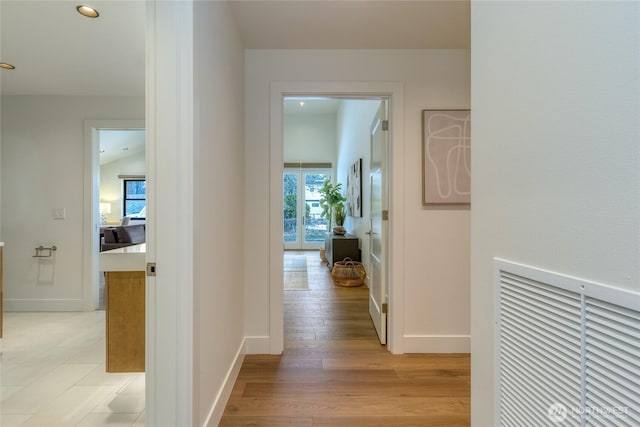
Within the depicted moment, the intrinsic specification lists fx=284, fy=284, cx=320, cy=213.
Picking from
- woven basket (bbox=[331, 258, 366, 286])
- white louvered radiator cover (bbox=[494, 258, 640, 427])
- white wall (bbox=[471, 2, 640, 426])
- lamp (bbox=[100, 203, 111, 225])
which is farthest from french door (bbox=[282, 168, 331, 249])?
white louvered radiator cover (bbox=[494, 258, 640, 427])

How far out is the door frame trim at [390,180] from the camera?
227cm

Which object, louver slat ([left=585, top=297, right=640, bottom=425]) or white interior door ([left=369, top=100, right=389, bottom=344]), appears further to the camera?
white interior door ([left=369, top=100, right=389, bottom=344])

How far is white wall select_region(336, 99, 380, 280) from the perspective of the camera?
4086 millimetres

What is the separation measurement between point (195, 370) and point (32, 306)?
334 centimetres

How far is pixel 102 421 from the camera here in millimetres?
1551

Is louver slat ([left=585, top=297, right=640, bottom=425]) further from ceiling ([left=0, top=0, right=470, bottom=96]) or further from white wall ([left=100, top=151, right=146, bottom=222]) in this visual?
white wall ([left=100, top=151, right=146, bottom=222])

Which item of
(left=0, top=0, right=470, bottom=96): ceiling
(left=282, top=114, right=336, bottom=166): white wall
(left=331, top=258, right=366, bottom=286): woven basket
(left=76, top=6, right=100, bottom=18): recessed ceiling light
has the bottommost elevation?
(left=331, top=258, right=366, bottom=286): woven basket

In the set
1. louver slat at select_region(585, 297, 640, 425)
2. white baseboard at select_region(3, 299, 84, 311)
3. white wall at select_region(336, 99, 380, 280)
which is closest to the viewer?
louver slat at select_region(585, 297, 640, 425)

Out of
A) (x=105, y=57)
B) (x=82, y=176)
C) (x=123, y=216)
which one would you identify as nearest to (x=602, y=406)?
(x=105, y=57)

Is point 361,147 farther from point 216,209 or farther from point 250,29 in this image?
point 216,209

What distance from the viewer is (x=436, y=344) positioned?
2.29 metres

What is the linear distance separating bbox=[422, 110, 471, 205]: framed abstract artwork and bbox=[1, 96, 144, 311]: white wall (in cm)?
302

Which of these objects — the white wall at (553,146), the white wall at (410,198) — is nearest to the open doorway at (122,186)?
the white wall at (410,198)

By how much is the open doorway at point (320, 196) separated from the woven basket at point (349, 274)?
14cm
